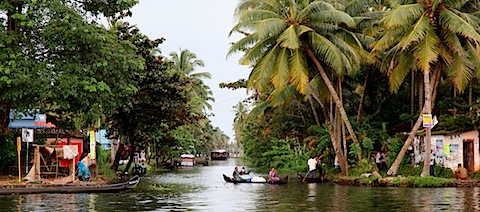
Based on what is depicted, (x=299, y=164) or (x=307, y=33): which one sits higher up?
(x=307, y=33)

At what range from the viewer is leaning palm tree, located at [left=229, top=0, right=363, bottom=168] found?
28.1 metres

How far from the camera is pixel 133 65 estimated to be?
87.7ft

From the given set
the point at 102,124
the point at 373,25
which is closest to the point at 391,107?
the point at 373,25

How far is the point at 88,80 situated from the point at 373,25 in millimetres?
13830

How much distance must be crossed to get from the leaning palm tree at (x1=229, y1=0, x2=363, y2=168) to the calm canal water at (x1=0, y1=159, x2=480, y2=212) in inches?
220

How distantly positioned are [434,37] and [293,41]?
5.72 meters

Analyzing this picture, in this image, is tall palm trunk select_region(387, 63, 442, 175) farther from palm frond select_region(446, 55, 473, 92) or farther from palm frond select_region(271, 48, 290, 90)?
palm frond select_region(271, 48, 290, 90)

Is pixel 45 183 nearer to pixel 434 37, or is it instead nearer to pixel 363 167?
pixel 363 167

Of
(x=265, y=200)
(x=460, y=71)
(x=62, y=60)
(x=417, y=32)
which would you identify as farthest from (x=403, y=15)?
(x=62, y=60)

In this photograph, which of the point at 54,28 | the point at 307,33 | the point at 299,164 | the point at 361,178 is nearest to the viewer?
the point at 54,28

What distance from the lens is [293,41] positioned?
1064 inches

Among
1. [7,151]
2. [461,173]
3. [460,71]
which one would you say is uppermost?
[460,71]

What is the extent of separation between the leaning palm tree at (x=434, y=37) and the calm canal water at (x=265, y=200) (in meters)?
5.19

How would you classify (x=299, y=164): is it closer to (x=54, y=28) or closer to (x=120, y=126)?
(x=120, y=126)
